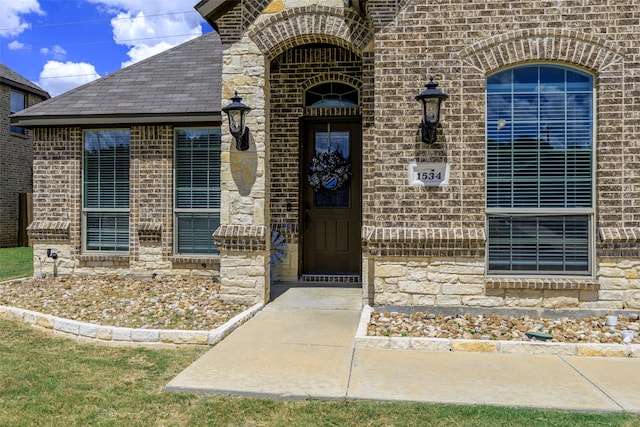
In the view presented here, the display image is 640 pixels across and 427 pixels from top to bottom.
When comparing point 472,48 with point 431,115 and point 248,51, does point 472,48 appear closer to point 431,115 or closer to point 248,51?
point 431,115

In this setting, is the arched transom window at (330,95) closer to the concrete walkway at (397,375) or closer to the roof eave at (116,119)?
the roof eave at (116,119)

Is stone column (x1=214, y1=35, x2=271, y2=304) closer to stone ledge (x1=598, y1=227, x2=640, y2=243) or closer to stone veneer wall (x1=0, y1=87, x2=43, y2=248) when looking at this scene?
stone ledge (x1=598, y1=227, x2=640, y2=243)

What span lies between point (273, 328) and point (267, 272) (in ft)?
4.17

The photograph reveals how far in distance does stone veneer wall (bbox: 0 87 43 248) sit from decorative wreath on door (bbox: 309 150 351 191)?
44.3ft

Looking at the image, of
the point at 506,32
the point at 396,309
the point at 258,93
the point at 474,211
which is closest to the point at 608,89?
the point at 506,32

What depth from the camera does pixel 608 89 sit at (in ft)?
18.5

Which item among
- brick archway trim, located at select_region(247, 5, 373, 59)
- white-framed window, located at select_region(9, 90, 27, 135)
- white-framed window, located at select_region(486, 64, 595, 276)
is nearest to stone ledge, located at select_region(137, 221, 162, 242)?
brick archway trim, located at select_region(247, 5, 373, 59)

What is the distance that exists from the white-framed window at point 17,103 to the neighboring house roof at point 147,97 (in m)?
9.52

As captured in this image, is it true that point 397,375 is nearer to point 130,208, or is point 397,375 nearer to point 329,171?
point 329,171

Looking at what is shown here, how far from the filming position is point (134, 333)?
16.7 feet

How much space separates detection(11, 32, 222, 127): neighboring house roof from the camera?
8477 mm

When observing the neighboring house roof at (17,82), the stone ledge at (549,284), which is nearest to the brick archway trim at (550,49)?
the stone ledge at (549,284)

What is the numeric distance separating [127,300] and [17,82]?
1399cm

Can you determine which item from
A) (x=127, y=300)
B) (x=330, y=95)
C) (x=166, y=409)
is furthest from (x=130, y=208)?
(x=166, y=409)
